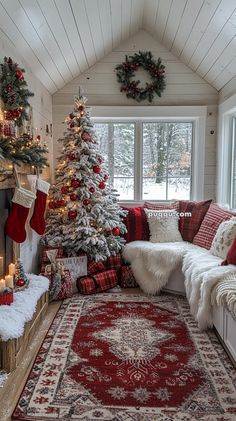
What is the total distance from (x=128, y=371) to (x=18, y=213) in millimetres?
1427

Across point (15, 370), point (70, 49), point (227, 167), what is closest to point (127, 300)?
point (15, 370)

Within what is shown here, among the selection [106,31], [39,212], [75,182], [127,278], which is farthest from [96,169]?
[106,31]

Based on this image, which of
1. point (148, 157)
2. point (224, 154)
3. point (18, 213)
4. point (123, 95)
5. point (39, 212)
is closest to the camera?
point (18, 213)

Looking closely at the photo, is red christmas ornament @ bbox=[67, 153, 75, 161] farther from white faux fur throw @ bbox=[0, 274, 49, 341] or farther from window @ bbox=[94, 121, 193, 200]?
white faux fur throw @ bbox=[0, 274, 49, 341]

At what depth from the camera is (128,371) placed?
6.87ft

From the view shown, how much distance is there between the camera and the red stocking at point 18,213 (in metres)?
2.61

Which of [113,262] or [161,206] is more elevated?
[161,206]

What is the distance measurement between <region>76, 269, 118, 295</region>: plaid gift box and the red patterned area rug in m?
0.44

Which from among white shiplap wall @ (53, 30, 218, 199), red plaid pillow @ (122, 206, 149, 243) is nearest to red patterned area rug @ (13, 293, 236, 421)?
red plaid pillow @ (122, 206, 149, 243)

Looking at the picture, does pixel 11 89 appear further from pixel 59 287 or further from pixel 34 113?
pixel 59 287

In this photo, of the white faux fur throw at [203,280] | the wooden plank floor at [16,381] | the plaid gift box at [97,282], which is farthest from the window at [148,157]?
the wooden plank floor at [16,381]

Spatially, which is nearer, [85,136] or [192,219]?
[85,136]

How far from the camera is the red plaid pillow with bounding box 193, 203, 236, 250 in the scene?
3.46m

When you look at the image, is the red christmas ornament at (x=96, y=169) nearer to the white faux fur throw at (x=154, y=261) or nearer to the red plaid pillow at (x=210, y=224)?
the white faux fur throw at (x=154, y=261)
